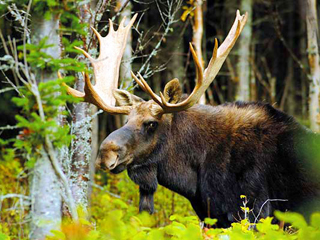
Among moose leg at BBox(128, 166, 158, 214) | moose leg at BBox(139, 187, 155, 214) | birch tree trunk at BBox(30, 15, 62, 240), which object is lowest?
moose leg at BBox(139, 187, 155, 214)

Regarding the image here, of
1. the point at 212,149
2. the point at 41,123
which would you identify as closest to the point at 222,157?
the point at 212,149

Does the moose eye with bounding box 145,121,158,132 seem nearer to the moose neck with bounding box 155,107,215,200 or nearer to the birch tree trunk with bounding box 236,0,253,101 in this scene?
the moose neck with bounding box 155,107,215,200

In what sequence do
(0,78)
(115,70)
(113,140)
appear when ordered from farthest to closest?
(0,78) < (115,70) < (113,140)

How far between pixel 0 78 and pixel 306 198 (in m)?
8.83

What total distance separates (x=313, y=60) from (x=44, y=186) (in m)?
6.09

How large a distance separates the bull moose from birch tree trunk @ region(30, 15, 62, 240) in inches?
71.9

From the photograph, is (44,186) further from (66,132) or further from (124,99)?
(124,99)

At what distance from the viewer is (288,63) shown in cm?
2044

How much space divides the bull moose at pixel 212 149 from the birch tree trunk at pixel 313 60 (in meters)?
2.78

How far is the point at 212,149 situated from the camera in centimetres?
585

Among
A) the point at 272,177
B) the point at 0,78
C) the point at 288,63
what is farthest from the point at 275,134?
the point at 288,63

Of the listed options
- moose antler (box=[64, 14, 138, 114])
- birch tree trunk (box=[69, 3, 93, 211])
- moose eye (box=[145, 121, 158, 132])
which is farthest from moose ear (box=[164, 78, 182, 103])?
birch tree trunk (box=[69, 3, 93, 211])

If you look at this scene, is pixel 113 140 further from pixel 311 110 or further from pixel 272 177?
pixel 311 110

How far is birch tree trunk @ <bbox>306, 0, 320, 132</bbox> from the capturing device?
329 inches
